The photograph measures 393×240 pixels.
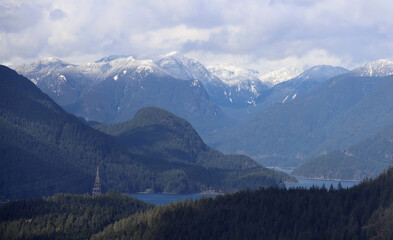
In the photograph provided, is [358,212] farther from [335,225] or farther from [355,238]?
[355,238]

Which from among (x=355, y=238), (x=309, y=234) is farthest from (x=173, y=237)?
(x=355, y=238)

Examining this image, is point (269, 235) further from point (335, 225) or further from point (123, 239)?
point (123, 239)

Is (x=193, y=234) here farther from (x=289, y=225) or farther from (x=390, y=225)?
(x=390, y=225)

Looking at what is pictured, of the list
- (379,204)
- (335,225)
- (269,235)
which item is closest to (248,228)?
(269,235)

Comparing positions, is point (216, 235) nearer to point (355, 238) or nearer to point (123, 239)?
point (123, 239)

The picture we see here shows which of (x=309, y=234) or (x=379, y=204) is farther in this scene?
(x=379, y=204)

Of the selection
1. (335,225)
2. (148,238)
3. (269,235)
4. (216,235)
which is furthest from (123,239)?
(335,225)

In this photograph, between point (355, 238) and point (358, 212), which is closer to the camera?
point (355, 238)

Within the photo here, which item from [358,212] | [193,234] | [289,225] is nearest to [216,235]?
[193,234]
